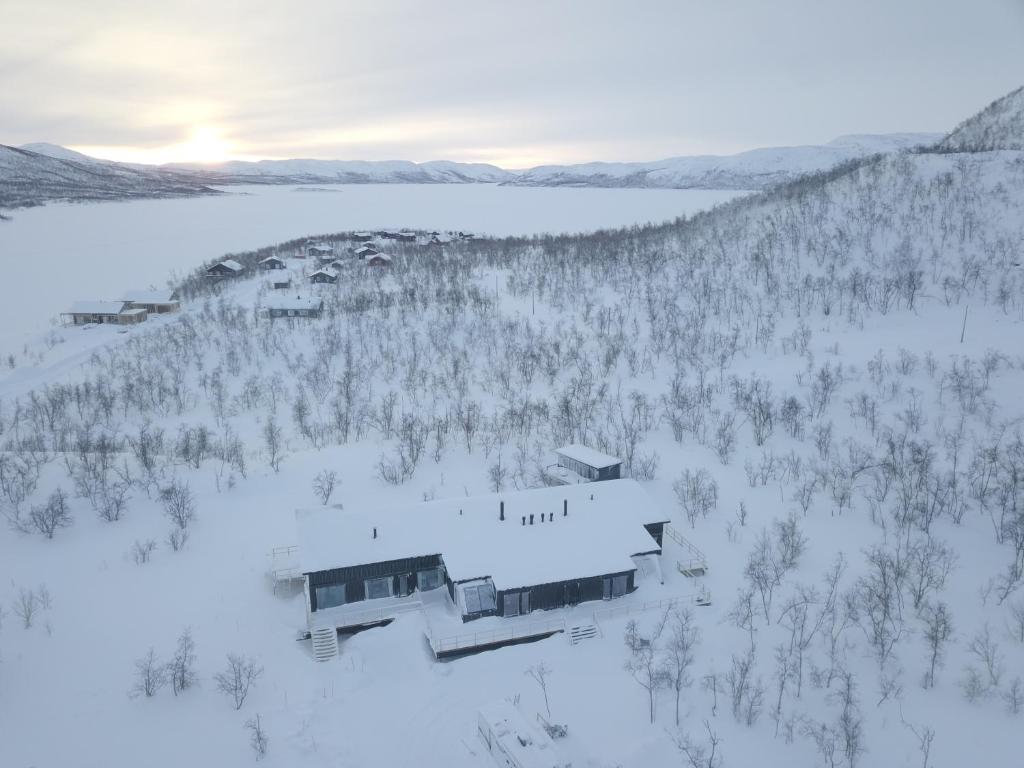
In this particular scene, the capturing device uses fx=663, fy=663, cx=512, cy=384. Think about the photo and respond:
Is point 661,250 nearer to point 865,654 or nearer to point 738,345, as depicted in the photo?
point 738,345

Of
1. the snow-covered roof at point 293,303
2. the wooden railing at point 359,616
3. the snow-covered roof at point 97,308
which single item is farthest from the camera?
the snow-covered roof at point 97,308

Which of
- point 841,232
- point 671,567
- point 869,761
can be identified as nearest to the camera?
point 869,761

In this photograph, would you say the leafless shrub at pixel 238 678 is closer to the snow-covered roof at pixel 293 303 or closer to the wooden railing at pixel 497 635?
the wooden railing at pixel 497 635

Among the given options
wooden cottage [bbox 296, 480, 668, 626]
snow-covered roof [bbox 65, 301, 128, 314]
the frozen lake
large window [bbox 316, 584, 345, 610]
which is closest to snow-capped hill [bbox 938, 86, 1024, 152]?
the frozen lake

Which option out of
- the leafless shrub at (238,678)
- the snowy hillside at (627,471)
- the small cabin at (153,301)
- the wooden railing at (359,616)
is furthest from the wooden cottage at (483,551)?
the small cabin at (153,301)

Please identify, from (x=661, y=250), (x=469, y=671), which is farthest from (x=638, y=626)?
(x=661, y=250)

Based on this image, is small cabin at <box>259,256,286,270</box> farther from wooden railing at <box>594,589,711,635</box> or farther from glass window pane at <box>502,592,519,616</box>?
wooden railing at <box>594,589,711,635</box>
